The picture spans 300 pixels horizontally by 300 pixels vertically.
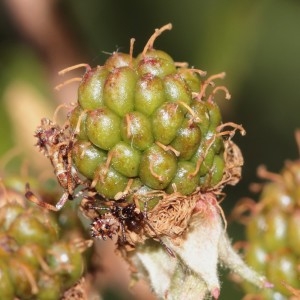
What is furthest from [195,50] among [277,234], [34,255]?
[34,255]

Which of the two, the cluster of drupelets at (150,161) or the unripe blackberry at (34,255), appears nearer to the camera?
the cluster of drupelets at (150,161)

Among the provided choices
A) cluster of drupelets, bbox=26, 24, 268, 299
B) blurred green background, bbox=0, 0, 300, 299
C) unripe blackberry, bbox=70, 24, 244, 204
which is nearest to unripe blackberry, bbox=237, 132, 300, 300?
cluster of drupelets, bbox=26, 24, 268, 299

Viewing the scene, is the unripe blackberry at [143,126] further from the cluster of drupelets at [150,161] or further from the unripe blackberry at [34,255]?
the unripe blackberry at [34,255]

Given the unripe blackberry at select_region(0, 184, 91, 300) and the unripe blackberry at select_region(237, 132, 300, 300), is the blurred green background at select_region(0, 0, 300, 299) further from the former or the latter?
the unripe blackberry at select_region(0, 184, 91, 300)

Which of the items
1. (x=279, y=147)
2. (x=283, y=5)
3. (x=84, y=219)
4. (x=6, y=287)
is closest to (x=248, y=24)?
(x=283, y=5)

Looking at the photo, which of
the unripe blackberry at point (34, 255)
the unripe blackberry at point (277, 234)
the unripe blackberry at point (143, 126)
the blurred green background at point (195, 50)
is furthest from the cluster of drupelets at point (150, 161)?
the blurred green background at point (195, 50)

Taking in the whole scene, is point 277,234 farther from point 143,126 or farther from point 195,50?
point 195,50
